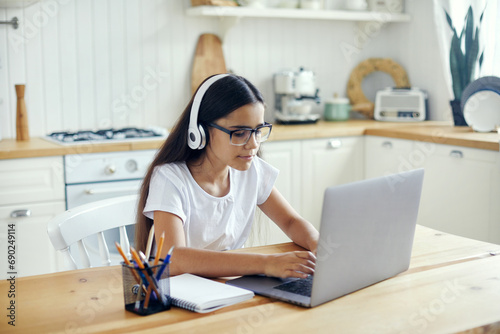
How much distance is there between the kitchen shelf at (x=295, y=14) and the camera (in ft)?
10.7

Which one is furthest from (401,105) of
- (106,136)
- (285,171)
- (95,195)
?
(95,195)

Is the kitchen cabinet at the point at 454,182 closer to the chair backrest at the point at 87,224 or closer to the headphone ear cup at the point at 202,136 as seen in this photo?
the headphone ear cup at the point at 202,136

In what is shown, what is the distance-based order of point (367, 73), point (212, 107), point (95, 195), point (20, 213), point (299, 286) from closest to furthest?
1. point (299, 286)
2. point (212, 107)
3. point (20, 213)
4. point (95, 195)
5. point (367, 73)

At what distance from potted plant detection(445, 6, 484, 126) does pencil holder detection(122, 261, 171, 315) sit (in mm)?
2616

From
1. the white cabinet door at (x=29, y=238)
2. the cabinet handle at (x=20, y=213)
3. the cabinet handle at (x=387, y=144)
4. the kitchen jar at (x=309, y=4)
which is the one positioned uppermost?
the kitchen jar at (x=309, y=4)

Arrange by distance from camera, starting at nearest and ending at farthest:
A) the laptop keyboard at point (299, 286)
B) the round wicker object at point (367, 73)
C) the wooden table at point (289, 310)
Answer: the wooden table at point (289, 310)
the laptop keyboard at point (299, 286)
the round wicker object at point (367, 73)

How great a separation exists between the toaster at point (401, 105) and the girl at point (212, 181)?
2158 mm

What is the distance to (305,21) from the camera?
12.6 feet

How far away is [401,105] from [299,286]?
2.74 meters

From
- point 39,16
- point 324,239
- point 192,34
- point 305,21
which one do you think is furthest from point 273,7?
point 324,239

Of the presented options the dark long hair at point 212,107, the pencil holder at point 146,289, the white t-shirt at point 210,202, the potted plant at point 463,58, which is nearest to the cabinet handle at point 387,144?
the potted plant at point 463,58

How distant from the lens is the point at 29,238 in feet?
8.88

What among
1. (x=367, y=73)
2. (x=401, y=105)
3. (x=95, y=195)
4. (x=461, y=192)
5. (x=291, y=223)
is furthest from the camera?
(x=367, y=73)

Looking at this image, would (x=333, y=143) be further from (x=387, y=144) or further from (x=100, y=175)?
(x=100, y=175)
